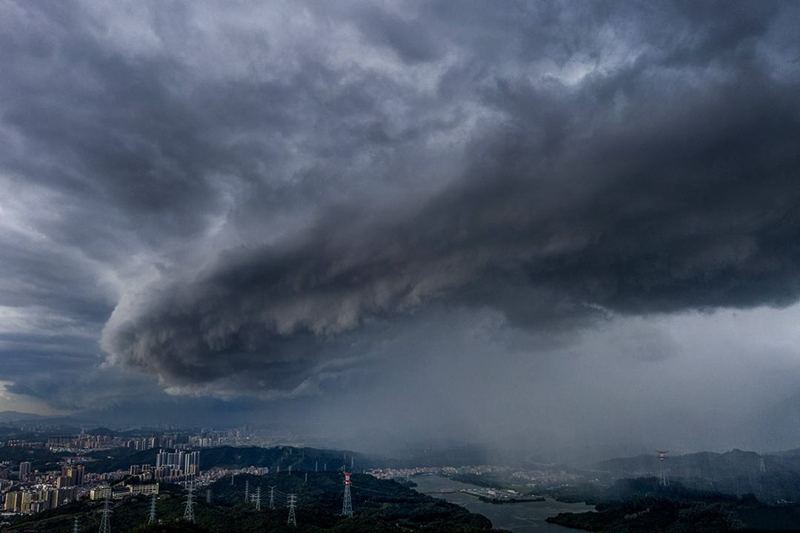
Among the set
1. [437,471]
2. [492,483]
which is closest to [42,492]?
[492,483]

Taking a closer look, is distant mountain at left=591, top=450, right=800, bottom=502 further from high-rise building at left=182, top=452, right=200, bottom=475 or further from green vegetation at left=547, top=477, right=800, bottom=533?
high-rise building at left=182, top=452, right=200, bottom=475

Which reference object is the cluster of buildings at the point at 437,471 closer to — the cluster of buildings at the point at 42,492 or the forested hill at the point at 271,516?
the forested hill at the point at 271,516

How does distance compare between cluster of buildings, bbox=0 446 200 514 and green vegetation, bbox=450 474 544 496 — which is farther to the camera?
green vegetation, bbox=450 474 544 496

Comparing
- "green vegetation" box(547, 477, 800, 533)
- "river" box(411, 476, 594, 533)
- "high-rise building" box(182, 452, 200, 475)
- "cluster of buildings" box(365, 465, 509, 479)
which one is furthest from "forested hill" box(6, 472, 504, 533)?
"cluster of buildings" box(365, 465, 509, 479)

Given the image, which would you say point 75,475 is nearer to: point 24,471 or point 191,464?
point 24,471

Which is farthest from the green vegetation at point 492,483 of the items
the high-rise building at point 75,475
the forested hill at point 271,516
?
the high-rise building at point 75,475

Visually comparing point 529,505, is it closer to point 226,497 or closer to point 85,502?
point 226,497
